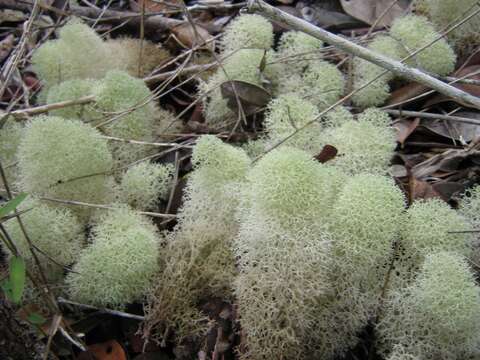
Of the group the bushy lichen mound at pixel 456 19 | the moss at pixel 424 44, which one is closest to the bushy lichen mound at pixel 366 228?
the moss at pixel 424 44

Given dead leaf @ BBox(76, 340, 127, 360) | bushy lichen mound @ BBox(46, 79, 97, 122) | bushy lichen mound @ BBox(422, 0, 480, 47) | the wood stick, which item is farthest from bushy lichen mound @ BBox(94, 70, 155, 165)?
bushy lichen mound @ BBox(422, 0, 480, 47)

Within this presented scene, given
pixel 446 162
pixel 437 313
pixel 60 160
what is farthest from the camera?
pixel 446 162

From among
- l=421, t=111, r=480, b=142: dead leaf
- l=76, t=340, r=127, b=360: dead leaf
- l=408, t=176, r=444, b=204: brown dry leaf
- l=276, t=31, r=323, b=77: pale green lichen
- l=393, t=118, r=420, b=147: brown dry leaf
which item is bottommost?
l=76, t=340, r=127, b=360: dead leaf

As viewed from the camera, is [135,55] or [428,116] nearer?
[428,116]

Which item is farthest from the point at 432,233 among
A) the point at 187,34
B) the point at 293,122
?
the point at 187,34

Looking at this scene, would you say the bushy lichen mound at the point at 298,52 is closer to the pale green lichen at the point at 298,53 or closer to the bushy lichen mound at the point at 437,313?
the pale green lichen at the point at 298,53

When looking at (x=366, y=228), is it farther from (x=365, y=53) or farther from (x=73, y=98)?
(x=73, y=98)

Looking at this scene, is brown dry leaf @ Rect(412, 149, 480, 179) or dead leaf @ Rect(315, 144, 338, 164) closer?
dead leaf @ Rect(315, 144, 338, 164)

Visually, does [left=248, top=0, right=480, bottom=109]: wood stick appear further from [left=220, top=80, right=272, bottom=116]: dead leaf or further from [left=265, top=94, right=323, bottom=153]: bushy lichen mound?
[left=220, top=80, right=272, bottom=116]: dead leaf
